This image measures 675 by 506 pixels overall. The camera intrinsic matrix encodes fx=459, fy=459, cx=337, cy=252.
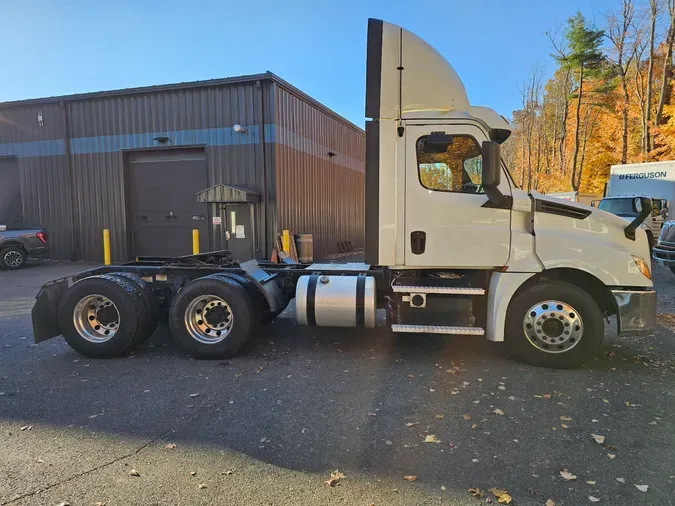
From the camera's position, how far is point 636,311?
5.04 m

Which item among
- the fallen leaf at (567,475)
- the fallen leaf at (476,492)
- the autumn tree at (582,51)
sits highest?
the autumn tree at (582,51)

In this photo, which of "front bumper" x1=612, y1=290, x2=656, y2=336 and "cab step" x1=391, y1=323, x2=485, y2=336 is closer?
"front bumper" x1=612, y1=290, x2=656, y2=336

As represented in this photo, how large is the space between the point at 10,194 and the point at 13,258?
16.6 feet

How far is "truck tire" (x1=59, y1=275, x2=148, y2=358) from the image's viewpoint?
5.68 meters

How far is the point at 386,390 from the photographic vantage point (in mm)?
4633

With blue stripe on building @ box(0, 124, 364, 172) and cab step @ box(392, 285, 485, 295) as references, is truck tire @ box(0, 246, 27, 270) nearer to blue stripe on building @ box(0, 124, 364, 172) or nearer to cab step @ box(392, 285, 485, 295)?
blue stripe on building @ box(0, 124, 364, 172)

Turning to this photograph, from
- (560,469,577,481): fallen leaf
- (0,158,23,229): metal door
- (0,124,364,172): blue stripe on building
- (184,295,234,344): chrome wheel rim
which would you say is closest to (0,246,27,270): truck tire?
(0,158,23,229): metal door

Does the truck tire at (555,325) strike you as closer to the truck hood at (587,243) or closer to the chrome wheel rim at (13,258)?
the truck hood at (587,243)

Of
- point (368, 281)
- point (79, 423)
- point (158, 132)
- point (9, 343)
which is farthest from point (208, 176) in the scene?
point (79, 423)

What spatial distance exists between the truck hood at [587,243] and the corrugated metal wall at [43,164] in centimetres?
1790

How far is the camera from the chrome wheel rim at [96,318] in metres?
5.79

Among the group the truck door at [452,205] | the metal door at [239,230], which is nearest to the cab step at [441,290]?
the truck door at [452,205]

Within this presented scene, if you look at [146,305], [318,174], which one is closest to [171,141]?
[318,174]

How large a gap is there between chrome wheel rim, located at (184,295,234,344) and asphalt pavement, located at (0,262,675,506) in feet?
1.14
